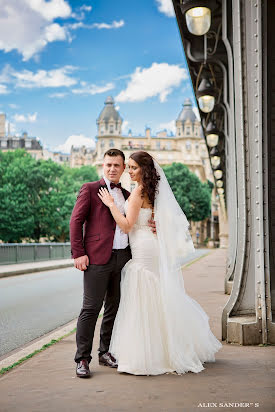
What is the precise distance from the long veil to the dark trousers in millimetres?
400

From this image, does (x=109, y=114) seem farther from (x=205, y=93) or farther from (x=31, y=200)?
(x=205, y=93)

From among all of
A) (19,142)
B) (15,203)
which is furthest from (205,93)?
(19,142)

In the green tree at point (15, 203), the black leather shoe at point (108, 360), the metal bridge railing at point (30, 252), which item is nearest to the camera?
the black leather shoe at point (108, 360)

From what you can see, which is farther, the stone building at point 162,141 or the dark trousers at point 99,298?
the stone building at point 162,141

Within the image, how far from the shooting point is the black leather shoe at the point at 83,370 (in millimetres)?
4816

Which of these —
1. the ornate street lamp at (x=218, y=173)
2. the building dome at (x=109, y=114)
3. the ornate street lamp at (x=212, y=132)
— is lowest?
the ornate street lamp at (x=218, y=173)

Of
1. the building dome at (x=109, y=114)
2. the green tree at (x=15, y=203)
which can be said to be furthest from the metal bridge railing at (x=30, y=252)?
the building dome at (x=109, y=114)

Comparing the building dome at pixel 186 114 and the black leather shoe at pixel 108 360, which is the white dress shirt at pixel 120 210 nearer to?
the black leather shoe at pixel 108 360

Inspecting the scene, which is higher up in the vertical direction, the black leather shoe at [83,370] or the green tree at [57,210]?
the green tree at [57,210]

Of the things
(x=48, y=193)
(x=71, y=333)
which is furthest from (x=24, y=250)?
(x=48, y=193)

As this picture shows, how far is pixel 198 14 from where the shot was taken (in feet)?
27.1

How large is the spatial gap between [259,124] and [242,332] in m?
2.25

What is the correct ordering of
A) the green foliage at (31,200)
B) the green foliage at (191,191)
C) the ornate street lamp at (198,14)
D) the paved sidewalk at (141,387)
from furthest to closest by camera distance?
the green foliage at (191,191), the green foliage at (31,200), the ornate street lamp at (198,14), the paved sidewalk at (141,387)

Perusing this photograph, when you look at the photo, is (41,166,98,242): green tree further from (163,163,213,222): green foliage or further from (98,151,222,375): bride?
(98,151,222,375): bride
